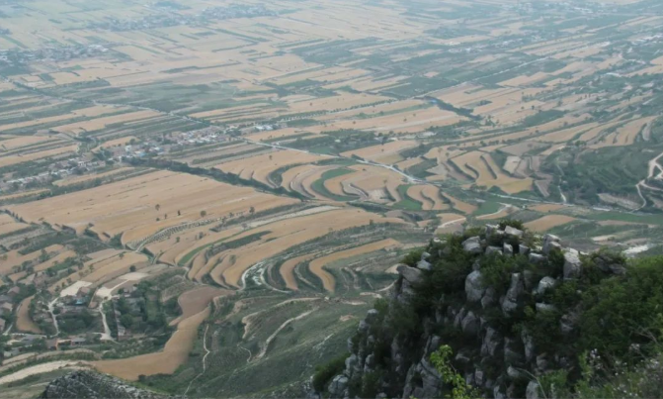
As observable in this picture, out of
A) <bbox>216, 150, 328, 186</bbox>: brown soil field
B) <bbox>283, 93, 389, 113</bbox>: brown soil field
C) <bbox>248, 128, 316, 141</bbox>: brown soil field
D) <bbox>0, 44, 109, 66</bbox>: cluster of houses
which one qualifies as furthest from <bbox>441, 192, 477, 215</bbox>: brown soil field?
<bbox>0, 44, 109, 66</bbox>: cluster of houses

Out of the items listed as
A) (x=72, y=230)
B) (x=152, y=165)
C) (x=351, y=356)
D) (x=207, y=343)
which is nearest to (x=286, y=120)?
(x=152, y=165)

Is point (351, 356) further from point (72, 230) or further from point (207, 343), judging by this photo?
point (72, 230)

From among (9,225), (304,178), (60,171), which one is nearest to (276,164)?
(304,178)

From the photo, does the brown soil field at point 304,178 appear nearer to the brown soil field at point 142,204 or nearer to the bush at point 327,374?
the brown soil field at point 142,204

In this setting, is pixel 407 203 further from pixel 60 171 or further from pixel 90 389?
pixel 90 389

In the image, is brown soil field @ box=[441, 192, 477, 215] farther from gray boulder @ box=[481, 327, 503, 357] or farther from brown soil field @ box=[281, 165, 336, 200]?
gray boulder @ box=[481, 327, 503, 357]
